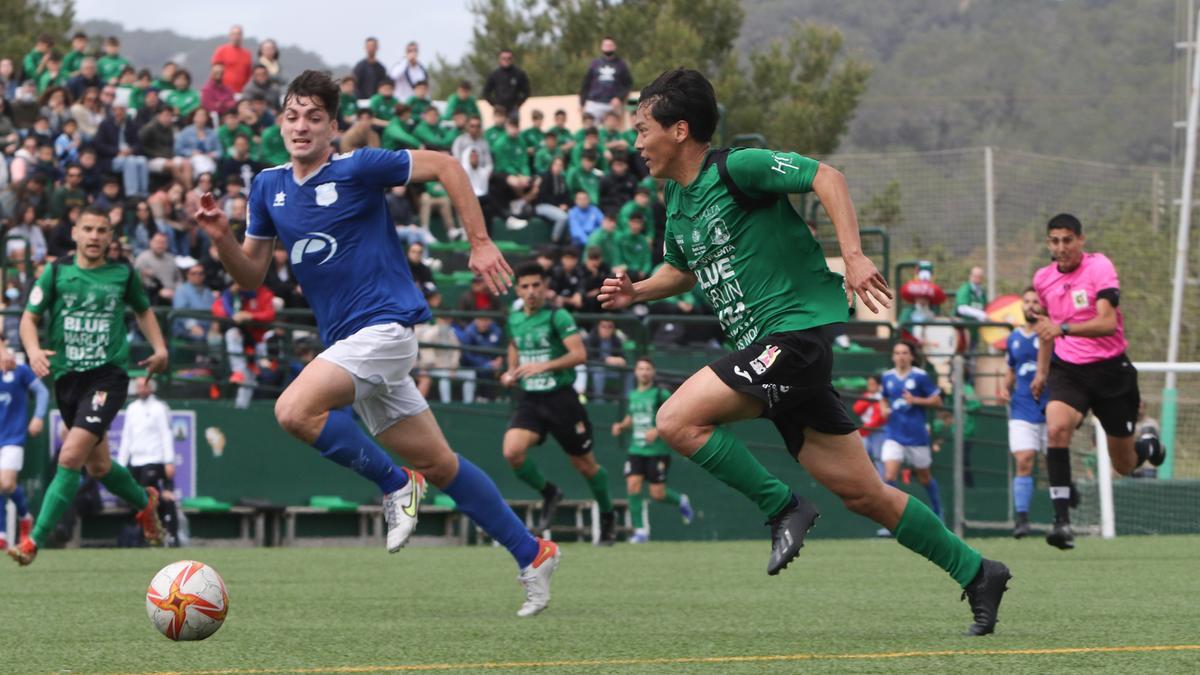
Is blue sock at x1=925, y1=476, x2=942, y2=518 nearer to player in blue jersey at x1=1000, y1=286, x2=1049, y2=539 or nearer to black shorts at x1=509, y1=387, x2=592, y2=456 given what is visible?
player in blue jersey at x1=1000, y1=286, x2=1049, y2=539

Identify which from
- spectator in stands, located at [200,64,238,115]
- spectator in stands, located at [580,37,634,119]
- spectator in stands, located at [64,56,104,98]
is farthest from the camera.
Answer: spectator in stands, located at [580,37,634,119]

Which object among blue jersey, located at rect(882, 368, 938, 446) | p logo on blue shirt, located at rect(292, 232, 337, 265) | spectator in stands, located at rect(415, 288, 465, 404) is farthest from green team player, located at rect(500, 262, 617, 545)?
p logo on blue shirt, located at rect(292, 232, 337, 265)

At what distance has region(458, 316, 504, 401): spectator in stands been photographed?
62.1 feet

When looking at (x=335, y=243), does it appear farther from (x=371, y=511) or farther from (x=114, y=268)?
(x=371, y=511)

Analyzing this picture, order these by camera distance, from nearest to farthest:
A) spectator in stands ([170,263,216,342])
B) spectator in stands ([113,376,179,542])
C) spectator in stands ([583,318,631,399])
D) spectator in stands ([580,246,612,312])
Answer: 1. spectator in stands ([113,376,179,542])
2. spectator in stands ([170,263,216,342])
3. spectator in stands ([583,318,631,399])
4. spectator in stands ([580,246,612,312])

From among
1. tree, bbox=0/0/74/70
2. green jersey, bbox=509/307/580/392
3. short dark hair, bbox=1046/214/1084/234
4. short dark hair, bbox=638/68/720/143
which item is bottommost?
green jersey, bbox=509/307/580/392

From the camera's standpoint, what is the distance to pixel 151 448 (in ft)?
54.7

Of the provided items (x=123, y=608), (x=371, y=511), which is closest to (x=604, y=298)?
(x=123, y=608)

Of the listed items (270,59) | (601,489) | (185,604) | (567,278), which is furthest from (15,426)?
(270,59)

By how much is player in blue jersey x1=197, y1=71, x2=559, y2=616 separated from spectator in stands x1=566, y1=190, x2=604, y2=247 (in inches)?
563

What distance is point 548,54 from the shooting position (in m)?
61.2

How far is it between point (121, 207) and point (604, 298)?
14.3 meters

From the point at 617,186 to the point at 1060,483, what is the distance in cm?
1164

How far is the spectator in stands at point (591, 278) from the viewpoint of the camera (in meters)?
20.0
